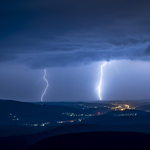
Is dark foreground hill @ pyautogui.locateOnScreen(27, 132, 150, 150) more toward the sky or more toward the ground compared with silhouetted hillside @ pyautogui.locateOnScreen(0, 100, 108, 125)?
more toward the ground

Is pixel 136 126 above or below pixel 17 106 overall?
below

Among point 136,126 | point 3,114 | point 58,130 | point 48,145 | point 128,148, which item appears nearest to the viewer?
point 128,148

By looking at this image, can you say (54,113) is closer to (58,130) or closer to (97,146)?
(58,130)

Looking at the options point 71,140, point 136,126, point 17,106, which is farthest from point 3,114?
point 71,140

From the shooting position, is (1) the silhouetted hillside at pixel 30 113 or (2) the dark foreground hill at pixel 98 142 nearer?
(2) the dark foreground hill at pixel 98 142

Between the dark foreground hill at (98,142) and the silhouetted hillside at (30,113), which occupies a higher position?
the silhouetted hillside at (30,113)

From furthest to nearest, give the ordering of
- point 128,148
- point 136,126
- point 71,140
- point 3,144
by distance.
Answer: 1. point 136,126
2. point 3,144
3. point 71,140
4. point 128,148

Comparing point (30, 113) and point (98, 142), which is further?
point (30, 113)

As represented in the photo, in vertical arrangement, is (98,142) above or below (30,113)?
below
